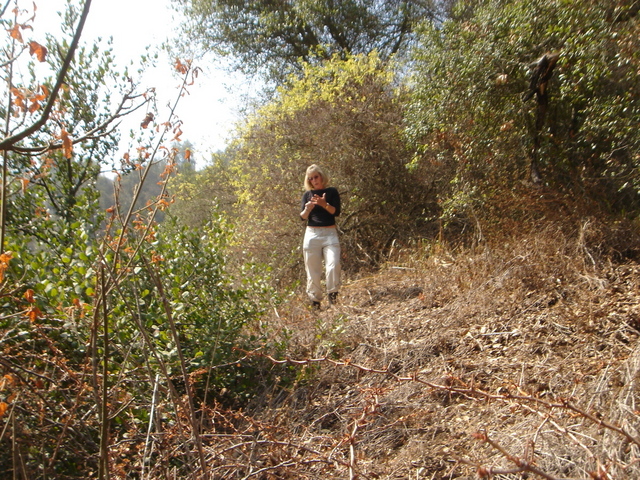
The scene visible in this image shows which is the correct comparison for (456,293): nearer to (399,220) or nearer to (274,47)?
(399,220)

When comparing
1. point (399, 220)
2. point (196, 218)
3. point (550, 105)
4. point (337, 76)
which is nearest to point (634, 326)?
point (550, 105)

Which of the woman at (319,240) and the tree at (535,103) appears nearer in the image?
the tree at (535,103)

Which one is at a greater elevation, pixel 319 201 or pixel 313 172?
pixel 313 172

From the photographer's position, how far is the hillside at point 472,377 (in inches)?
95.6

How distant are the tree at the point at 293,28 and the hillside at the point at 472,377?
9.60m

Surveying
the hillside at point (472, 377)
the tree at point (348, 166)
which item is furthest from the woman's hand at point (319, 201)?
the tree at point (348, 166)

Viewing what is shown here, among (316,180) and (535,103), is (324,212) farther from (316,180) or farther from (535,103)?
(535,103)

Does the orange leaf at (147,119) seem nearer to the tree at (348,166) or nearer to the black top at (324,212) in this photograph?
the black top at (324,212)

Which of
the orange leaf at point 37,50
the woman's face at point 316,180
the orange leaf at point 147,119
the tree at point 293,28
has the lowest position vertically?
the woman's face at point 316,180

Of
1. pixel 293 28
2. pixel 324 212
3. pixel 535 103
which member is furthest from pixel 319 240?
pixel 293 28

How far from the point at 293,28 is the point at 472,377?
1237 cm

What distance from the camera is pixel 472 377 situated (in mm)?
3215

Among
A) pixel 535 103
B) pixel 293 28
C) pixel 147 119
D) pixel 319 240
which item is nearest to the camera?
pixel 147 119

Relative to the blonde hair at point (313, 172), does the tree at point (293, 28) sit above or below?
above
